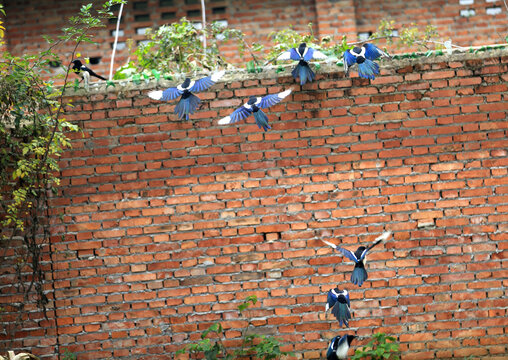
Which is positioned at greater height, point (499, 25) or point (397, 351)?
point (499, 25)

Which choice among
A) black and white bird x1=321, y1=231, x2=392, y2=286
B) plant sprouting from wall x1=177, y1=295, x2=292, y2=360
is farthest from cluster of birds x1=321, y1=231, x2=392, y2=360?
plant sprouting from wall x1=177, y1=295, x2=292, y2=360

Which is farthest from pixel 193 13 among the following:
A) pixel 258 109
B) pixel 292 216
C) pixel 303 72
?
pixel 292 216

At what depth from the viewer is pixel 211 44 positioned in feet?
17.9

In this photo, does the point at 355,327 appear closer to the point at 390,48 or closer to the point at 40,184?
the point at 40,184

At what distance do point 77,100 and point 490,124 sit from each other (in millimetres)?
3567

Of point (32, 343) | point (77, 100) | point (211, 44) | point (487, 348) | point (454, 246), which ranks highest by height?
point (211, 44)

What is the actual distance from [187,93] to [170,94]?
148 mm

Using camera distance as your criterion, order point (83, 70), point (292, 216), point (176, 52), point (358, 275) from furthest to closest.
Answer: point (176, 52), point (83, 70), point (292, 216), point (358, 275)

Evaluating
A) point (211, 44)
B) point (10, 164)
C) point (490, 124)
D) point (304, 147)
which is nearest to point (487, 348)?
point (490, 124)

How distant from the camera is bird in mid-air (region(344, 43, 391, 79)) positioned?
447cm

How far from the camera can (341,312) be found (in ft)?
14.1

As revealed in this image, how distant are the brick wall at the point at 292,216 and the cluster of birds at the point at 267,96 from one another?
199mm

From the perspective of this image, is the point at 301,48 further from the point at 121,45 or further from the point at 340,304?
the point at 121,45

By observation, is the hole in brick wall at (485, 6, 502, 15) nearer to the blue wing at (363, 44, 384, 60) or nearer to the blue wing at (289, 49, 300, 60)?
the blue wing at (363, 44, 384, 60)
